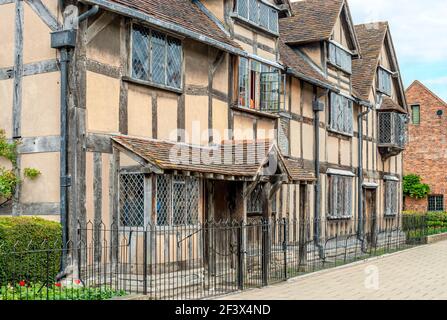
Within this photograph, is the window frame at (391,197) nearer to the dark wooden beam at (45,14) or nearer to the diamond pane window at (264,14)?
the diamond pane window at (264,14)

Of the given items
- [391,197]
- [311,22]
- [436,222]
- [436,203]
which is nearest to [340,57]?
[311,22]

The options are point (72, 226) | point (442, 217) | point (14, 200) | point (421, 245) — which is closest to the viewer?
point (72, 226)

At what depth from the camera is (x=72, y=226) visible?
1223 centimetres

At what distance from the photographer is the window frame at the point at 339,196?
23.4m

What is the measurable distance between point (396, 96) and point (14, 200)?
77.7 ft

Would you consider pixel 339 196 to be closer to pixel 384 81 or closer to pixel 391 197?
pixel 391 197

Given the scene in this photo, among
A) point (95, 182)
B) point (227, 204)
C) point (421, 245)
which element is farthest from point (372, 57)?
point (95, 182)

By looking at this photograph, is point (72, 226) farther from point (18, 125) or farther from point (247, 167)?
point (247, 167)

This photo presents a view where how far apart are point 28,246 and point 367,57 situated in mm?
21585

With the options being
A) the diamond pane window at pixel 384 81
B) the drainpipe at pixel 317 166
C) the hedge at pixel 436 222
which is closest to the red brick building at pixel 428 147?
the hedge at pixel 436 222

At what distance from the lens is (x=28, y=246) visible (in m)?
10.8

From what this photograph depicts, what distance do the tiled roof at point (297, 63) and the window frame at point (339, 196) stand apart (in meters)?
3.68

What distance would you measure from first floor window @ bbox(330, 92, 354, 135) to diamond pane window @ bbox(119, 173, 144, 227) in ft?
40.4

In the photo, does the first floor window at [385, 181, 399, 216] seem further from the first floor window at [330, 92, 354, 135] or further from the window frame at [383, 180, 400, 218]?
the first floor window at [330, 92, 354, 135]
